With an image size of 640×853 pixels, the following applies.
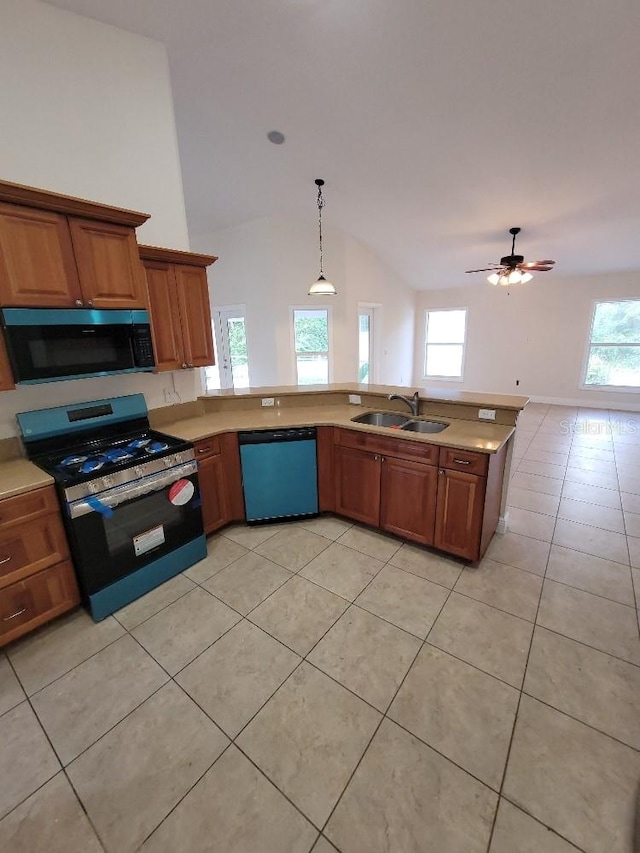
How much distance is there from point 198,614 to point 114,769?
2.44ft

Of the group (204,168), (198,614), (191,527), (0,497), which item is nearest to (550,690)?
(198,614)

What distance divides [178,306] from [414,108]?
2488 mm

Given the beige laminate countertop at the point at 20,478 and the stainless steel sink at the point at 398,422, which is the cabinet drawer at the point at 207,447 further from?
the stainless steel sink at the point at 398,422

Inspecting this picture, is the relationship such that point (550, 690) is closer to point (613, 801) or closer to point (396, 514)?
point (613, 801)

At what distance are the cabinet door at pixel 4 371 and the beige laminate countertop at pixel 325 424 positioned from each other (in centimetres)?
94

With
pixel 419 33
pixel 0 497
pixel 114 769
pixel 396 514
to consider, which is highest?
pixel 419 33

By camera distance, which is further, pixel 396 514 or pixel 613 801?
pixel 396 514

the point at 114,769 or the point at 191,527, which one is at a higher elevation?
the point at 191,527

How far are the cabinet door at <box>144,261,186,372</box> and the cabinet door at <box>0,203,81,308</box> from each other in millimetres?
519

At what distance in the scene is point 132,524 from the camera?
2098mm

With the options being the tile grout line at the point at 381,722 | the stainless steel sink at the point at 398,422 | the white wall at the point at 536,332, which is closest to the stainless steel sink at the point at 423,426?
the stainless steel sink at the point at 398,422

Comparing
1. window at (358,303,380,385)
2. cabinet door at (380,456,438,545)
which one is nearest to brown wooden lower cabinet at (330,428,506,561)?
cabinet door at (380,456,438,545)

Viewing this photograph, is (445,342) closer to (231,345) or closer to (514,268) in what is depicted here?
(514,268)

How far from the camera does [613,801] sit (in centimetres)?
123
